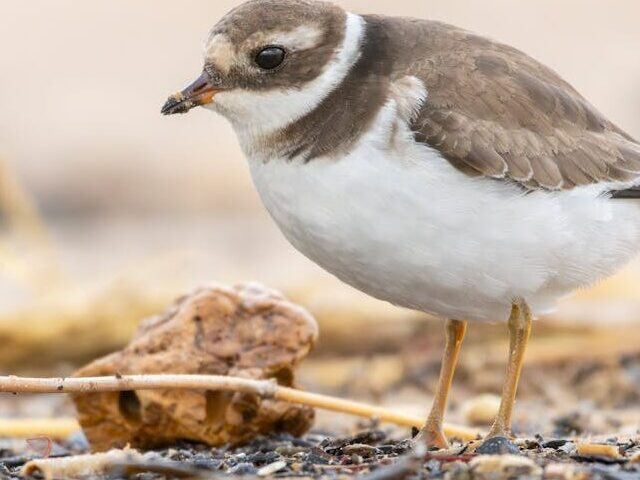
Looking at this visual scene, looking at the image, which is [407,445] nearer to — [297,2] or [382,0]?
[297,2]

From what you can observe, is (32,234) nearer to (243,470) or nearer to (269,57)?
(269,57)

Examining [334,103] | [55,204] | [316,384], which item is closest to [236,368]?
[334,103]

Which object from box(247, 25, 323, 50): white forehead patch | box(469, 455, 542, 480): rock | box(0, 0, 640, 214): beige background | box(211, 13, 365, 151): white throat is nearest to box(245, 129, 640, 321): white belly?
box(211, 13, 365, 151): white throat

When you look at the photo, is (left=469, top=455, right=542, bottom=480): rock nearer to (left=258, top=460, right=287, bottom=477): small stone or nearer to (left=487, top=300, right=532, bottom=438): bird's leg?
(left=258, top=460, right=287, bottom=477): small stone

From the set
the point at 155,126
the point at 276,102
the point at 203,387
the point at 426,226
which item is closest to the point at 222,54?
the point at 276,102

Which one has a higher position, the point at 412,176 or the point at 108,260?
the point at 412,176
